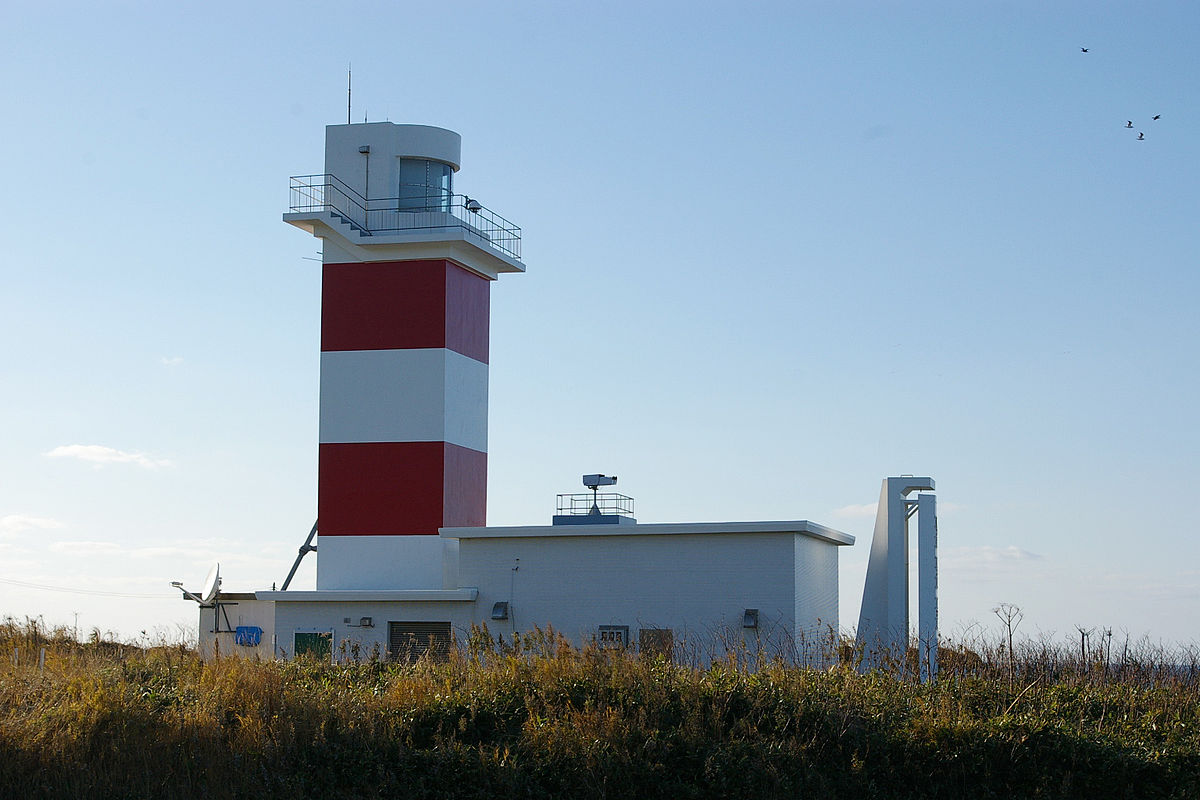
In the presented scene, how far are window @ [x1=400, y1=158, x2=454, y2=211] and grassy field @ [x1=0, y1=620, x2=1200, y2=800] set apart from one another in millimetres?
15761

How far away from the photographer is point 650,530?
25703 mm

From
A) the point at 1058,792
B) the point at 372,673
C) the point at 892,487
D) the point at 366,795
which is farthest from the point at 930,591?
the point at 366,795

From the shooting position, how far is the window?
101 feet

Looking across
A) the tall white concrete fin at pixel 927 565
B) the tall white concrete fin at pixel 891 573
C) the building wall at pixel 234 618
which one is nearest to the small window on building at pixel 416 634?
the building wall at pixel 234 618

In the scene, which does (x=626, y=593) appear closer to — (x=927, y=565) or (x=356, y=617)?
(x=356, y=617)

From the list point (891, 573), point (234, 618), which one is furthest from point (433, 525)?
point (891, 573)

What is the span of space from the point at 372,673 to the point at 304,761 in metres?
3.98

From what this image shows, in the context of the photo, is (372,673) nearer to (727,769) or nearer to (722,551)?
(727,769)

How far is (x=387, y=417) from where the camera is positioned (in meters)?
29.3

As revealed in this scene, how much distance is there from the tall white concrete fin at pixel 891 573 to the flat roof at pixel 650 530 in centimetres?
217

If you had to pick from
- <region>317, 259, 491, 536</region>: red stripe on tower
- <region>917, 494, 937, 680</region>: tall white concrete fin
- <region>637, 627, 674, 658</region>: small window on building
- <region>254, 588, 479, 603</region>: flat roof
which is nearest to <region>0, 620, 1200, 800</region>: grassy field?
<region>917, 494, 937, 680</region>: tall white concrete fin

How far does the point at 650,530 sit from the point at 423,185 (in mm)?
10300

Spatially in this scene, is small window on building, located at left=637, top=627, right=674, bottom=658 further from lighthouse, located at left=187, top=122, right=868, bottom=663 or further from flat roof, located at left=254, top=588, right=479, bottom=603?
flat roof, located at left=254, top=588, right=479, bottom=603

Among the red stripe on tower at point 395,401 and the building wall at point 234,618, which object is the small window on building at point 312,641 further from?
the red stripe on tower at point 395,401
